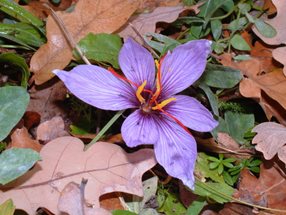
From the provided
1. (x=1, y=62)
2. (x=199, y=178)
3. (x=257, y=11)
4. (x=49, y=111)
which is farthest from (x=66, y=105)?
(x=257, y=11)

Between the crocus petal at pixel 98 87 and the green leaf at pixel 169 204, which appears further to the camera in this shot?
the green leaf at pixel 169 204

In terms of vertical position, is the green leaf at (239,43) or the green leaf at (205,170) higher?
the green leaf at (239,43)

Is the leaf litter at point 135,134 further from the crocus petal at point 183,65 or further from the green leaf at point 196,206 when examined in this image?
the crocus petal at point 183,65

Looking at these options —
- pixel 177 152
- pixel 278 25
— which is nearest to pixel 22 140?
pixel 177 152

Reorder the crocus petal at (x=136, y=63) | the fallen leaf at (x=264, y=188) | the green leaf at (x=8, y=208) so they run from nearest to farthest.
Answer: the green leaf at (x=8, y=208) → the crocus petal at (x=136, y=63) → the fallen leaf at (x=264, y=188)

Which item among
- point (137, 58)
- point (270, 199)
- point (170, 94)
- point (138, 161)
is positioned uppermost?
point (137, 58)

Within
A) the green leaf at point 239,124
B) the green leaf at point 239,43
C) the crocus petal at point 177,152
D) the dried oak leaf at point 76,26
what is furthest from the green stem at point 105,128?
the green leaf at point 239,43

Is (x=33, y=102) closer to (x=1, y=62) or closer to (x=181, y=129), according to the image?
(x=1, y=62)

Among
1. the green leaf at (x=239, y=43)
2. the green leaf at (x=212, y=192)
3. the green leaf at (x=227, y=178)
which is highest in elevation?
the green leaf at (x=239, y=43)
